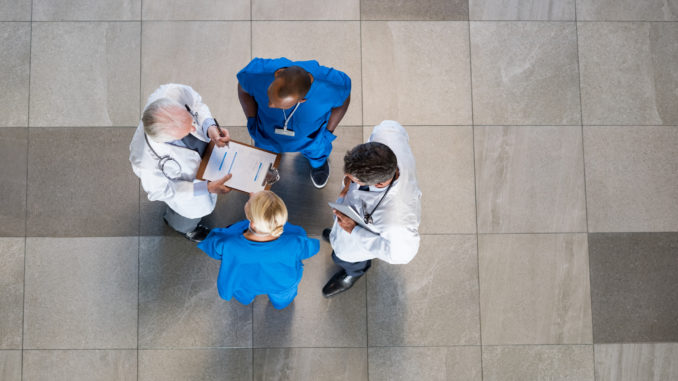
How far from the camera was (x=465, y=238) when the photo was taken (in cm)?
368

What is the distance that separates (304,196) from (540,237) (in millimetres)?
2140

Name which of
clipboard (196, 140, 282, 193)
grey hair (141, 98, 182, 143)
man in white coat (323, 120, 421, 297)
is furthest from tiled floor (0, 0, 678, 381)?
grey hair (141, 98, 182, 143)

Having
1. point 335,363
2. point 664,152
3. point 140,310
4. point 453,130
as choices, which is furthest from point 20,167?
point 664,152

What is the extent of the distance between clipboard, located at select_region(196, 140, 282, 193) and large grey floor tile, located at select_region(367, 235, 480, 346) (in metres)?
1.38

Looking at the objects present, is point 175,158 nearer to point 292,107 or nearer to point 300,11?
point 292,107

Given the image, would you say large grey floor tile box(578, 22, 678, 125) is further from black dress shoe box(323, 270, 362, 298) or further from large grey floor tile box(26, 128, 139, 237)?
large grey floor tile box(26, 128, 139, 237)

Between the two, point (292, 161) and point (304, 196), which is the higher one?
point (292, 161)

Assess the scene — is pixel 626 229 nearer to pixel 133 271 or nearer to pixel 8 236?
pixel 133 271

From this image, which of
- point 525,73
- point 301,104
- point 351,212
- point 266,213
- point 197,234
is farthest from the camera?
point 525,73

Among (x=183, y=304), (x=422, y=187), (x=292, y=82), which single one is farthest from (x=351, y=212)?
(x=183, y=304)

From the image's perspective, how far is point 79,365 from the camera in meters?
3.52

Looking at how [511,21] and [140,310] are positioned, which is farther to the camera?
[511,21]

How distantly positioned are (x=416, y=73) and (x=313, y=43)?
3.23 ft

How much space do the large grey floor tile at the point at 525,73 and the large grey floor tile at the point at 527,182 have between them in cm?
18
